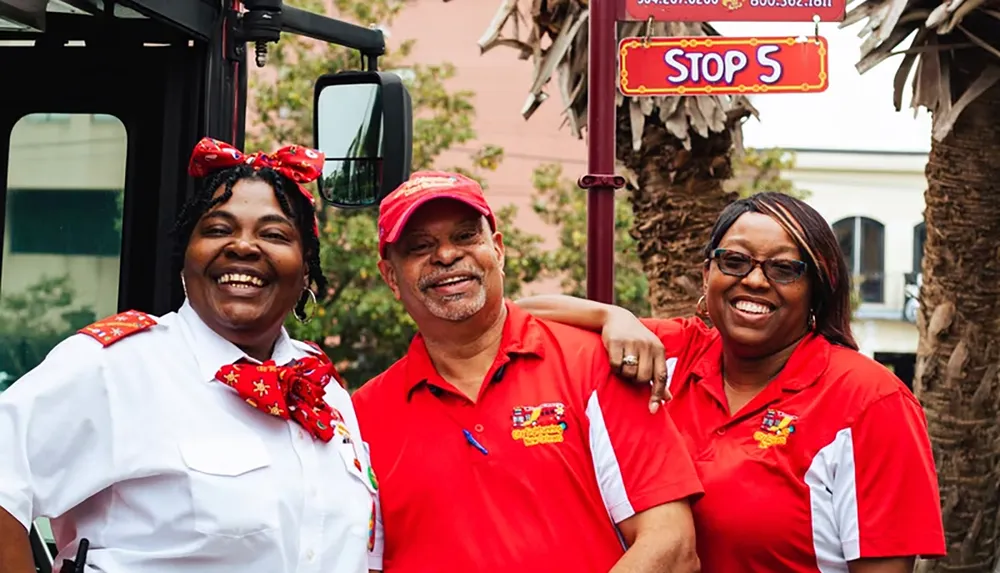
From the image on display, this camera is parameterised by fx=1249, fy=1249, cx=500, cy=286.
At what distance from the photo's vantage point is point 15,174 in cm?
389

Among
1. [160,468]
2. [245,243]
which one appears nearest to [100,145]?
[245,243]

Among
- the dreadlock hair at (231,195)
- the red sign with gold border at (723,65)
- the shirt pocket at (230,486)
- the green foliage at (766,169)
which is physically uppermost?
the green foliage at (766,169)

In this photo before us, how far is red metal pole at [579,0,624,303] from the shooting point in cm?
451

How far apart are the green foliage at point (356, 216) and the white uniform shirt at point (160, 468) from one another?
553 inches

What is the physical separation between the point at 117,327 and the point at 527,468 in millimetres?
1109

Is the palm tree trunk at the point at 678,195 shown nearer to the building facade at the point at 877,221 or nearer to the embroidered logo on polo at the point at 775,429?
the embroidered logo on polo at the point at 775,429

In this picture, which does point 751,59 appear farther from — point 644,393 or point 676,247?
point 676,247

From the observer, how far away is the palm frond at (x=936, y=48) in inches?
261

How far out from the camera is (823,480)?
3.40 metres

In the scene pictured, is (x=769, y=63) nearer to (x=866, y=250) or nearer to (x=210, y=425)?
(x=210, y=425)

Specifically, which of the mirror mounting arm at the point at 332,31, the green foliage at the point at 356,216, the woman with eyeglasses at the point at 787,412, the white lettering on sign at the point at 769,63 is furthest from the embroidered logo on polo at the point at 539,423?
the green foliage at the point at 356,216

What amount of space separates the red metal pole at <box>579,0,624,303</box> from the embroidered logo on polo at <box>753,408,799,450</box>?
107cm

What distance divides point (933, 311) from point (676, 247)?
1.75 m

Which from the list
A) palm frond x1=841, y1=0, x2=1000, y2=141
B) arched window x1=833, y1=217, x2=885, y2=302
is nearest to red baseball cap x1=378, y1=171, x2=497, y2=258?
palm frond x1=841, y1=0, x2=1000, y2=141
